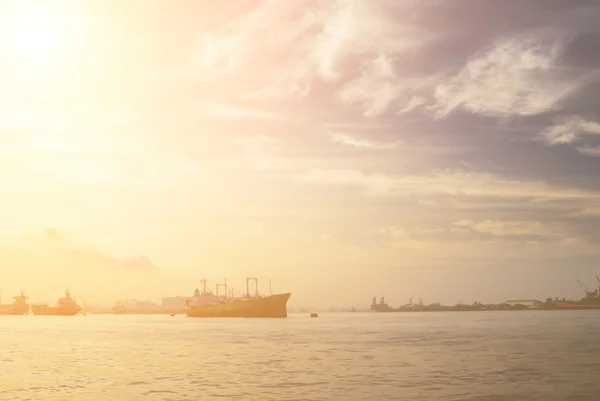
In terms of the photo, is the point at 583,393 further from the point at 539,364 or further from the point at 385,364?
the point at 385,364

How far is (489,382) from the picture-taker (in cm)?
3916

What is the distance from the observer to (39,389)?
3697 centimetres

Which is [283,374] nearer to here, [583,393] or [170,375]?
[170,375]

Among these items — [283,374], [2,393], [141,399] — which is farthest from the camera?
[283,374]

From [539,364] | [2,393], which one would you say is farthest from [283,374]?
[539,364]

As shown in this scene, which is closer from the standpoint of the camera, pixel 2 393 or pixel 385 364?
pixel 2 393

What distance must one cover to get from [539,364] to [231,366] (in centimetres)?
2865

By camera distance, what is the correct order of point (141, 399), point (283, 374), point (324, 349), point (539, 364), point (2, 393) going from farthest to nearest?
point (324, 349) → point (539, 364) → point (283, 374) → point (2, 393) → point (141, 399)

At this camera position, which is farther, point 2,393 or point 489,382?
point 489,382

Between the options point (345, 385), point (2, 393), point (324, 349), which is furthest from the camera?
point (324, 349)

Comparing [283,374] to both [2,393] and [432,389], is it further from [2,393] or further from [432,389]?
[2,393]

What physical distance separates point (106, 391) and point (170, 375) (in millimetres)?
8656

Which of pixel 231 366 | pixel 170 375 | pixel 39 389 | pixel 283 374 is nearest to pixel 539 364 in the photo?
pixel 283 374

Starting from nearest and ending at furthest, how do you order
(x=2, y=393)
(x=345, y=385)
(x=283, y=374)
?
(x=2, y=393), (x=345, y=385), (x=283, y=374)
